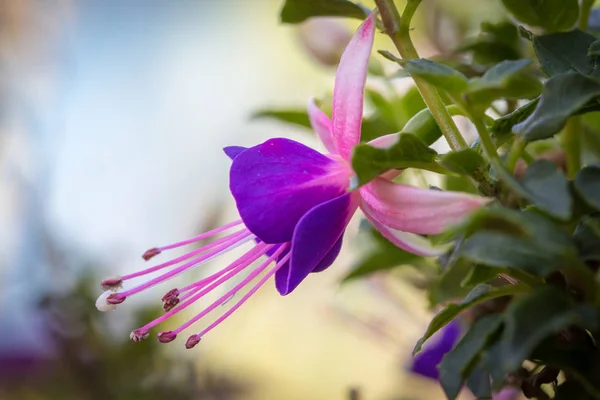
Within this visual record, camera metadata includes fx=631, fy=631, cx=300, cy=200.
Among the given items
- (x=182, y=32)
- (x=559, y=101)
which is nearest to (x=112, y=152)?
(x=182, y=32)

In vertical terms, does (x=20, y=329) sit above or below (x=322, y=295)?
above

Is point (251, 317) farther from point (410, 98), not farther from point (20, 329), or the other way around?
point (410, 98)

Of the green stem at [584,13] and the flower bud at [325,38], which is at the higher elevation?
the green stem at [584,13]

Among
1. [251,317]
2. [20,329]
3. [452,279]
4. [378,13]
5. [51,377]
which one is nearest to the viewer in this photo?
[378,13]

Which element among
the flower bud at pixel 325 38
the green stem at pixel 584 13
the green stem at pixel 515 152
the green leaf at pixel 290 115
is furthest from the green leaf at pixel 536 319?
the flower bud at pixel 325 38

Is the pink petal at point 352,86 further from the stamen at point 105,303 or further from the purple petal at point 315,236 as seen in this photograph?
the stamen at point 105,303

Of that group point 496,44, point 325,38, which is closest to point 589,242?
point 496,44

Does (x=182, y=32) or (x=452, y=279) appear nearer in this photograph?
(x=452, y=279)
